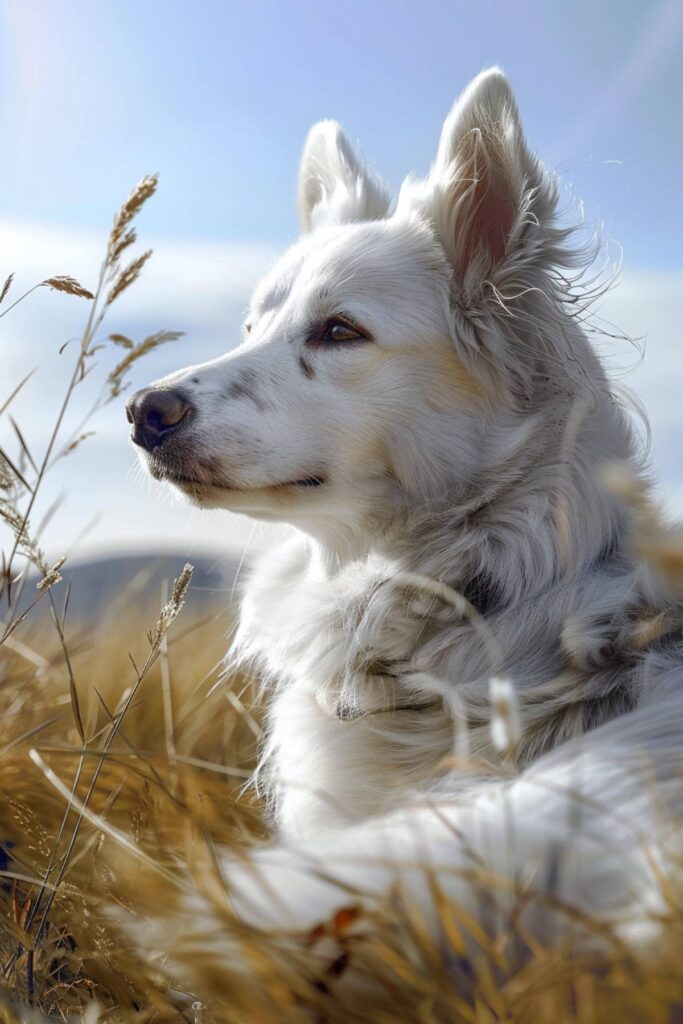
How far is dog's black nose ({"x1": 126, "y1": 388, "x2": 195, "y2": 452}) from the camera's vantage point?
8.45 ft

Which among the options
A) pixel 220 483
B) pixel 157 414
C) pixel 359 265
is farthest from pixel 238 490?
pixel 359 265

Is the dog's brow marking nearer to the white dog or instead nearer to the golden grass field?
the white dog

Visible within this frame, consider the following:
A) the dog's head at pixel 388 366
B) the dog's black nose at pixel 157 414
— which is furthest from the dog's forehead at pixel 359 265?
the dog's black nose at pixel 157 414

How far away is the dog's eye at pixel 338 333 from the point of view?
9.14 ft

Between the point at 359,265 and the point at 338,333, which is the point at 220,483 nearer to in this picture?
the point at 338,333

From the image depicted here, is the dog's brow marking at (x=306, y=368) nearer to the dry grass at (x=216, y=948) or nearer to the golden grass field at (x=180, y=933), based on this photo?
the golden grass field at (x=180, y=933)

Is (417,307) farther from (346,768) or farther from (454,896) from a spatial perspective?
(454,896)

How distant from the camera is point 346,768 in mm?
2422

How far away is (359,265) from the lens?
9.51 ft

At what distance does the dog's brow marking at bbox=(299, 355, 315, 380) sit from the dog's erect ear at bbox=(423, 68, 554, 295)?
1.82 ft

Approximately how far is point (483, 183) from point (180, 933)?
237 cm

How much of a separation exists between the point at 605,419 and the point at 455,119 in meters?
1.01

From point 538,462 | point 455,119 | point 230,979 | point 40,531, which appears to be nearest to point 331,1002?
point 230,979

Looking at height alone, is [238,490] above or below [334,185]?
below
